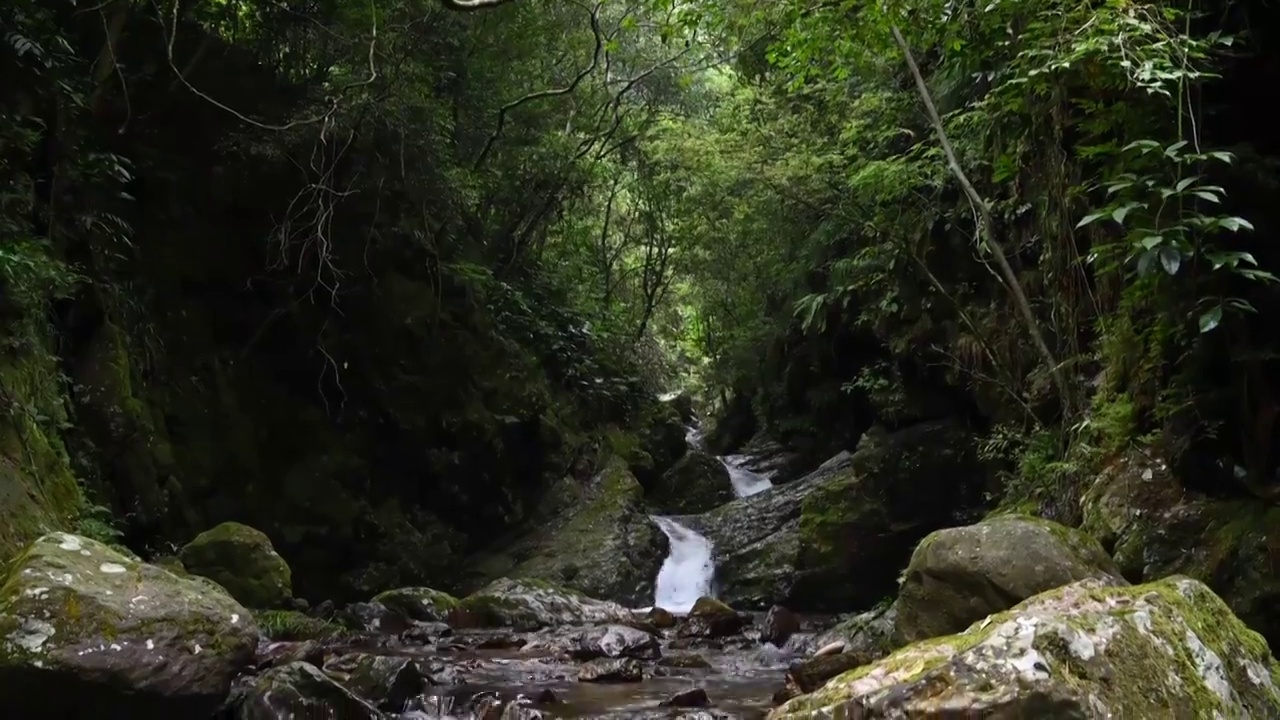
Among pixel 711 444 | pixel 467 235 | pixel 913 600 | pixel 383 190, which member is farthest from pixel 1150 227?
pixel 711 444

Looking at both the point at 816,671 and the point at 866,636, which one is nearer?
the point at 816,671

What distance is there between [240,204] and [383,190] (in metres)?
1.85

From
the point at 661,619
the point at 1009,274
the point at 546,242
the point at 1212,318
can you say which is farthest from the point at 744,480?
the point at 1212,318

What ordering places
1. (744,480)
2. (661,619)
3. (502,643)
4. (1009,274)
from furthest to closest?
(744,480), (661,619), (502,643), (1009,274)

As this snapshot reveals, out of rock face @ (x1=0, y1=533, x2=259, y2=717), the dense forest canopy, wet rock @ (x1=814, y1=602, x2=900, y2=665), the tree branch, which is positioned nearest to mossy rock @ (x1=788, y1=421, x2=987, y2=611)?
the dense forest canopy

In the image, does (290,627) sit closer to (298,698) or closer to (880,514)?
(298,698)

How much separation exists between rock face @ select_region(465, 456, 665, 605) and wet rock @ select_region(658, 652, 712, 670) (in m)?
4.16

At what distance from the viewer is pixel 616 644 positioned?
A: 919 centimetres

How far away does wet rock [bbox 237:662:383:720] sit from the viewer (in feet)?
17.8

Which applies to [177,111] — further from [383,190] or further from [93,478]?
[93,478]

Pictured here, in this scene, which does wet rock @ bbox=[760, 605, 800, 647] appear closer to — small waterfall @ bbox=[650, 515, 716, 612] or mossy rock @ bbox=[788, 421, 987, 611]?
mossy rock @ bbox=[788, 421, 987, 611]

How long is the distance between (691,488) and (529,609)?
282 inches

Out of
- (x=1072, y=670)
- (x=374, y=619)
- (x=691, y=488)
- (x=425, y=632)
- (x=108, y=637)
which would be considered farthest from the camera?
(x=691, y=488)

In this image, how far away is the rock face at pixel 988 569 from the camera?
5.82 m
